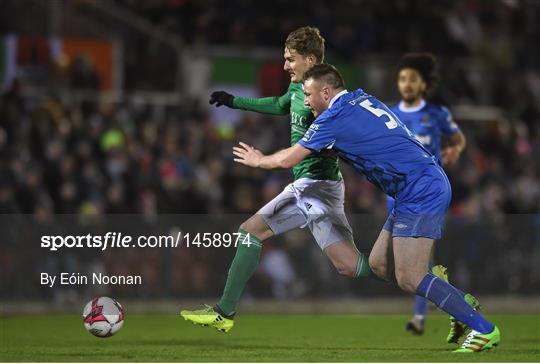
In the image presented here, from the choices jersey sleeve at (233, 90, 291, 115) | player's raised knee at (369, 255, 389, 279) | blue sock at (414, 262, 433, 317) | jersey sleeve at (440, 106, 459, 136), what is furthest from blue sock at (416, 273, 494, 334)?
jersey sleeve at (440, 106, 459, 136)

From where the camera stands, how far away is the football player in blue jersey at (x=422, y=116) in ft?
38.6

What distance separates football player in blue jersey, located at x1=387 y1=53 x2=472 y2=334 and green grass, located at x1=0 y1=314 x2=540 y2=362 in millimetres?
1086

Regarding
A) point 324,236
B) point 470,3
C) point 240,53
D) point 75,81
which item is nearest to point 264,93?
point 240,53

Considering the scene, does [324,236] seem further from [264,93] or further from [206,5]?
[206,5]

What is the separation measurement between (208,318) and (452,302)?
6.51 feet

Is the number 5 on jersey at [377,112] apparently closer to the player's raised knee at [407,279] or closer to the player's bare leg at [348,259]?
the player's raised knee at [407,279]

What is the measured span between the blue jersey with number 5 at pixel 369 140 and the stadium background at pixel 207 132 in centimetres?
495

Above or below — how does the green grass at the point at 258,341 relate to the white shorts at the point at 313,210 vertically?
below

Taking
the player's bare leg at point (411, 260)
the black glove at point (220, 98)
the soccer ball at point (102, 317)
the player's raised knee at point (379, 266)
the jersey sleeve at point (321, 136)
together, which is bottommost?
the soccer ball at point (102, 317)

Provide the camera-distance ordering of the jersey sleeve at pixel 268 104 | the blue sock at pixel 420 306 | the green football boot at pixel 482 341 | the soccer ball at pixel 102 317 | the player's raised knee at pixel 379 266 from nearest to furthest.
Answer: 1. the green football boot at pixel 482 341
2. the player's raised knee at pixel 379 266
3. the soccer ball at pixel 102 317
4. the jersey sleeve at pixel 268 104
5. the blue sock at pixel 420 306

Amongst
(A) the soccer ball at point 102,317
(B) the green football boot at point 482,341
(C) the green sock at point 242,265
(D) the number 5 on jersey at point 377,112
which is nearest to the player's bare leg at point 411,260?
(B) the green football boot at point 482,341

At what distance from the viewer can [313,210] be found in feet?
32.5

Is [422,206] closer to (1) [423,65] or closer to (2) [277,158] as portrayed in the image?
(2) [277,158]

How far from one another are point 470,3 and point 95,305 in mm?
16159
